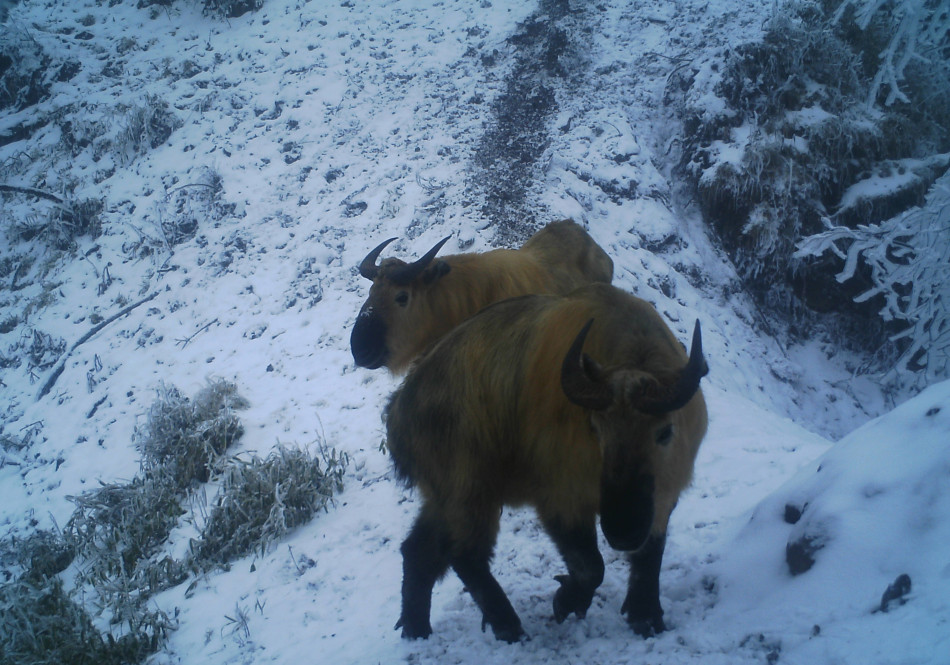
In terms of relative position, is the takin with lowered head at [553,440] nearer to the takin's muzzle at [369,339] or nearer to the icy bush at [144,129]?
the takin's muzzle at [369,339]

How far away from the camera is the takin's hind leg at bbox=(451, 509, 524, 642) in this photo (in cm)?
281

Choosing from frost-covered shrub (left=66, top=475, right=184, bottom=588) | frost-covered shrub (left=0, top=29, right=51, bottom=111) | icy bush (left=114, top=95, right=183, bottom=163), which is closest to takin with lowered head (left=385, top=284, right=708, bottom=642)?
frost-covered shrub (left=66, top=475, right=184, bottom=588)

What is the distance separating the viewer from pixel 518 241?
22.9 feet

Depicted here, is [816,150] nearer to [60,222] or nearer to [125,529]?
[125,529]

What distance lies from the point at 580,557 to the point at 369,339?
7.64 ft

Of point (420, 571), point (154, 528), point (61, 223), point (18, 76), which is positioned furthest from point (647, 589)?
point (18, 76)

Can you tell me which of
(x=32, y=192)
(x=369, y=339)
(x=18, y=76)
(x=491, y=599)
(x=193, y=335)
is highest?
(x=18, y=76)

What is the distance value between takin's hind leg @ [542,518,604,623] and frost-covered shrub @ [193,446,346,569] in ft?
8.41

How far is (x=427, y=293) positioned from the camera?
14.8ft

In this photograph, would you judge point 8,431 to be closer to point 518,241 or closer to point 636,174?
point 518,241

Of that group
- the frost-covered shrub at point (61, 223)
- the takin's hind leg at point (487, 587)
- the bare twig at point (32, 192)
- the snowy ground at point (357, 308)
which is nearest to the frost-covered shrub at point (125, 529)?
Result: the snowy ground at point (357, 308)

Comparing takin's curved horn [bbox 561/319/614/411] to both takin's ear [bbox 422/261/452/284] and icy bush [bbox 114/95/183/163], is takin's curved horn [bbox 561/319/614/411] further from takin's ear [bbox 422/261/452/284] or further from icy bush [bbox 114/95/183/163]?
icy bush [bbox 114/95/183/163]

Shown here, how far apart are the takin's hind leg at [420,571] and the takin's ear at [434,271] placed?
203 centimetres

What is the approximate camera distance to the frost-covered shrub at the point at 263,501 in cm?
437
